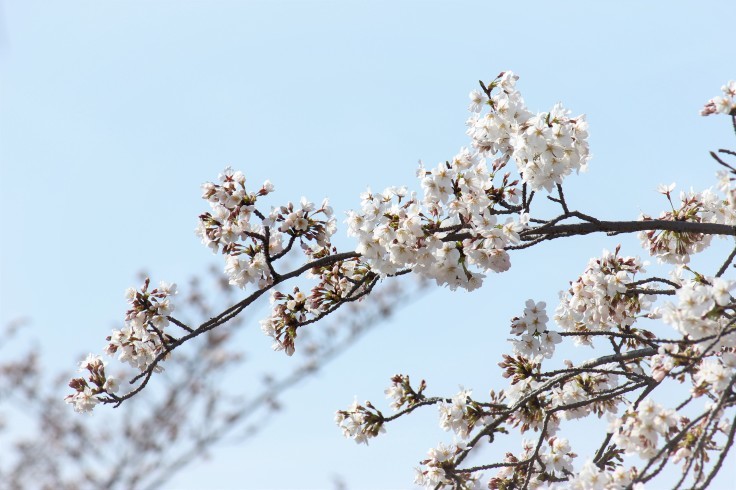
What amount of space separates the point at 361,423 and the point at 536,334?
1.14 meters

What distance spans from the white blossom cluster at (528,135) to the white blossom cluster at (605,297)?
2.88ft

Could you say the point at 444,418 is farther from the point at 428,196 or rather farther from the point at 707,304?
the point at 707,304

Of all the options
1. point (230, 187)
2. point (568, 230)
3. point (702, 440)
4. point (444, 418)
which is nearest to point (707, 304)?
point (702, 440)

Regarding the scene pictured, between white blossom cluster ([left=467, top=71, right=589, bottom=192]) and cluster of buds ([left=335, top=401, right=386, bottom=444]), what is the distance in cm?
165

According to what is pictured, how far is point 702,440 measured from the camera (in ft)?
9.89

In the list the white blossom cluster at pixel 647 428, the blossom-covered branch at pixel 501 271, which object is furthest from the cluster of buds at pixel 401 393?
the white blossom cluster at pixel 647 428

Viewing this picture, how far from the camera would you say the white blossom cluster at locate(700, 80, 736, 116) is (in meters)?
3.47

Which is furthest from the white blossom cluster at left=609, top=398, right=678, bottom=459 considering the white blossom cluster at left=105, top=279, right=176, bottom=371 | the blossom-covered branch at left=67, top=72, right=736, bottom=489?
the white blossom cluster at left=105, top=279, right=176, bottom=371

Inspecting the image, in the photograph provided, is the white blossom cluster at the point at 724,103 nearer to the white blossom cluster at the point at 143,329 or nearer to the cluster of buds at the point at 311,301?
the cluster of buds at the point at 311,301

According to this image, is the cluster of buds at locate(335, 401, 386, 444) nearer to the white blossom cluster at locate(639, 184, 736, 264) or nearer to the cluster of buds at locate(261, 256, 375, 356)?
the cluster of buds at locate(261, 256, 375, 356)

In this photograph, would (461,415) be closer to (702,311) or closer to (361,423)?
(361,423)

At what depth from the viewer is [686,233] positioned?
449cm

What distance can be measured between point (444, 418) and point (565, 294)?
1.10 metres

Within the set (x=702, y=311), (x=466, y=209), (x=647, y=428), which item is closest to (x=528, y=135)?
(x=466, y=209)
